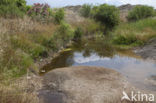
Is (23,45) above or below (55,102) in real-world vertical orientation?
above

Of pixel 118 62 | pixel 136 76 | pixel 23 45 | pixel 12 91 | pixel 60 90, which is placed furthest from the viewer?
pixel 118 62

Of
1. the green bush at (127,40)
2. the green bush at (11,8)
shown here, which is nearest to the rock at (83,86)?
the green bush at (11,8)

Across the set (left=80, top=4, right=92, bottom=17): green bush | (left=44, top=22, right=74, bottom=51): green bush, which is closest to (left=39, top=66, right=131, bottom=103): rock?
(left=44, top=22, right=74, bottom=51): green bush

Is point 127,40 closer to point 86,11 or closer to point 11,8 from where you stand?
point 11,8

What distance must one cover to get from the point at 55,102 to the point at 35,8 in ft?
27.1

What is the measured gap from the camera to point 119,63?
24.1ft

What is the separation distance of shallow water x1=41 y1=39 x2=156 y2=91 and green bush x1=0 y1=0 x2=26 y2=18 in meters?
3.30

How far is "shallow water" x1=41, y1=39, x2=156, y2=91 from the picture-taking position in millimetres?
5570

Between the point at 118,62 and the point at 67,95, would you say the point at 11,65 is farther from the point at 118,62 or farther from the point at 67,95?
the point at 118,62

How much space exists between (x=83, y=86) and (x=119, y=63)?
3201mm

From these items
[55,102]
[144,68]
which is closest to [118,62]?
[144,68]

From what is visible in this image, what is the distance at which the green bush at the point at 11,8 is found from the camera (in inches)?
363

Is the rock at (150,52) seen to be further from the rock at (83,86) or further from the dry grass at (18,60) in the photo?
the dry grass at (18,60)

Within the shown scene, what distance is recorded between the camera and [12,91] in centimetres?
316
